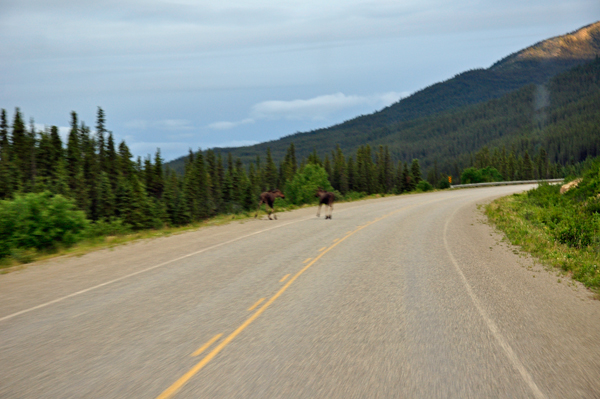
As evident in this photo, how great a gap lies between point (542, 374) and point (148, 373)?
4507mm

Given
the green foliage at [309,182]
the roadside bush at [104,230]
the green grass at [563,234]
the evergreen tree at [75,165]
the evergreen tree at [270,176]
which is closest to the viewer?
the green grass at [563,234]

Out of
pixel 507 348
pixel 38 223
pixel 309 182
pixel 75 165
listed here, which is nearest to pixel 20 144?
pixel 75 165

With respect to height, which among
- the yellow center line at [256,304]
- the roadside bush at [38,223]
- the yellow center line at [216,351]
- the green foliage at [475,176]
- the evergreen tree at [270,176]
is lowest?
the yellow center line at [216,351]

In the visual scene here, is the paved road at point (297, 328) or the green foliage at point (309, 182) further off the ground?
the green foliage at point (309, 182)

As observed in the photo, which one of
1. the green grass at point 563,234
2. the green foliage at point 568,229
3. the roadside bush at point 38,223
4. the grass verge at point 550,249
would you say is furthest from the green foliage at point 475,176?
the roadside bush at point 38,223

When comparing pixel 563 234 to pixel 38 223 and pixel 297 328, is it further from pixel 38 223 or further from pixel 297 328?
pixel 38 223

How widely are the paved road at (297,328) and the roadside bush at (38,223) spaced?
2.99 meters

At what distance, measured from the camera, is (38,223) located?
15062 millimetres

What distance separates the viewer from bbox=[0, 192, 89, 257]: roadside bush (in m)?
14.4

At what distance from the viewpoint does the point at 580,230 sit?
17078 mm

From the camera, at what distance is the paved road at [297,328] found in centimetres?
469

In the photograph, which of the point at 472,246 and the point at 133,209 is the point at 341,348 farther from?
the point at 133,209

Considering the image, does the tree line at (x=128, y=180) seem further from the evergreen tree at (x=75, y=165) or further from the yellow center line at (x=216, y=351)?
the yellow center line at (x=216, y=351)

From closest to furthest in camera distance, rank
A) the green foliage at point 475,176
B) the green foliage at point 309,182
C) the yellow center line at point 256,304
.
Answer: the yellow center line at point 256,304
the green foliage at point 309,182
the green foliage at point 475,176
